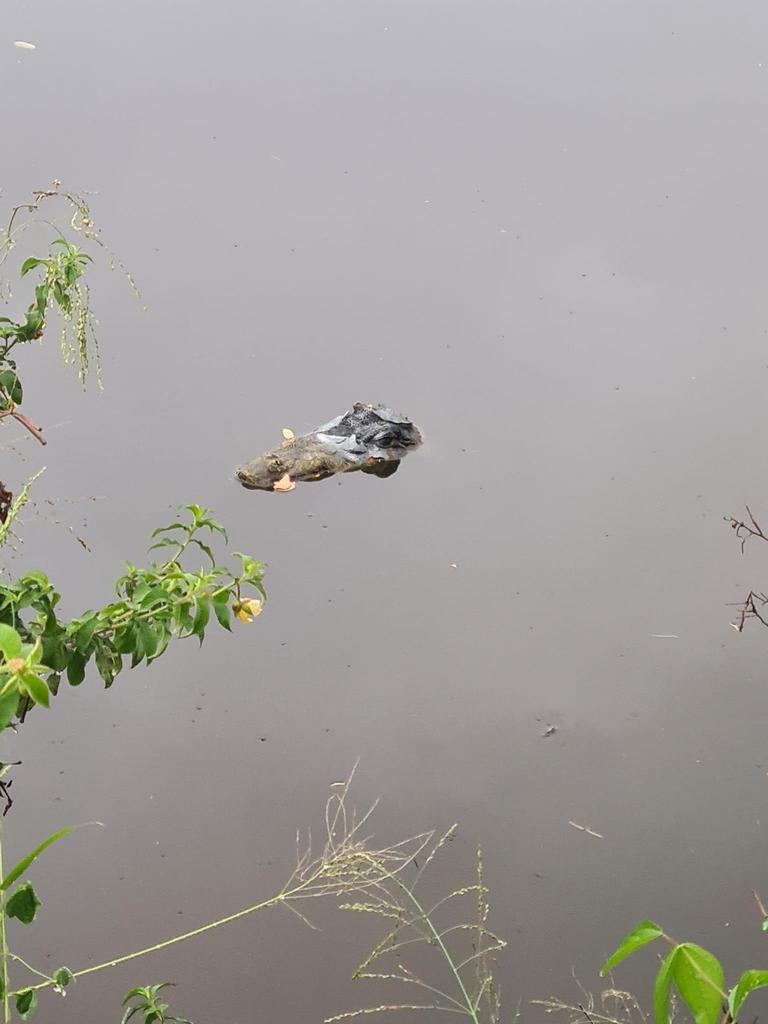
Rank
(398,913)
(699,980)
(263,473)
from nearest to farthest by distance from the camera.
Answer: (699,980) → (398,913) → (263,473)

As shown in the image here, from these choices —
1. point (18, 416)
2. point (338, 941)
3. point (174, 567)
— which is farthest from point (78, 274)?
point (338, 941)

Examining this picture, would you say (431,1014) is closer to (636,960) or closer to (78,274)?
(636,960)

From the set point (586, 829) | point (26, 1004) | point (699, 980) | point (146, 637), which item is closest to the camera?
point (699, 980)

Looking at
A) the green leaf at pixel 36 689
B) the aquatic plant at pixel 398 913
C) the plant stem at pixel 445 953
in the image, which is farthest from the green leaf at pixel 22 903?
the aquatic plant at pixel 398 913

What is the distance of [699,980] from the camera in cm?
90

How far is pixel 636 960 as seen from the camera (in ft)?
9.59

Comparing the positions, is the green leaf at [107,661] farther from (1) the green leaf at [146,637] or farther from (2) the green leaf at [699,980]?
(2) the green leaf at [699,980]

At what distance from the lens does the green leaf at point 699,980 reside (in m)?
0.88

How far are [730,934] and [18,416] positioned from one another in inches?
85.7

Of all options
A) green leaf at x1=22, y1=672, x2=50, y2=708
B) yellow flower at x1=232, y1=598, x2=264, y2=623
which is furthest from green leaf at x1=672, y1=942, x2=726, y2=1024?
yellow flower at x1=232, y1=598, x2=264, y2=623

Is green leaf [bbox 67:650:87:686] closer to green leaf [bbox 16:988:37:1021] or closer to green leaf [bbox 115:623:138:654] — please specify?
green leaf [bbox 115:623:138:654]

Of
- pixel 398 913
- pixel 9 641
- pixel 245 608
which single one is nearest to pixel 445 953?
pixel 245 608

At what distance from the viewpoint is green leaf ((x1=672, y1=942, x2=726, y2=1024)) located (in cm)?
88

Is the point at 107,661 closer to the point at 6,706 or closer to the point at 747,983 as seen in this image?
the point at 6,706
